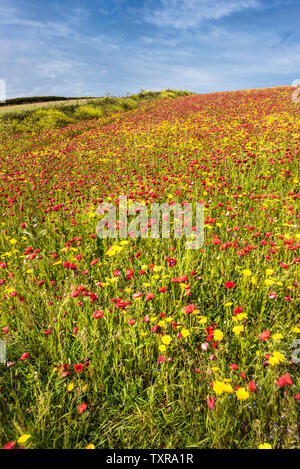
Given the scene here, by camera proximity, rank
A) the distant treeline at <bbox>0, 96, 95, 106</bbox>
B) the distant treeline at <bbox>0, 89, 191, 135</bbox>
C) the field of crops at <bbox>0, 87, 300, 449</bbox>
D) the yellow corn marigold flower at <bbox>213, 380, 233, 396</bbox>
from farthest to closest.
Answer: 1. the distant treeline at <bbox>0, 96, 95, 106</bbox>
2. the distant treeline at <bbox>0, 89, 191, 135</bbox>
3. the field of crops at <bbox>0, 87, 300, 449</bbox>
4. the yellow corn marigold flower at <bbox>213, 380, 233, 396</bbox>

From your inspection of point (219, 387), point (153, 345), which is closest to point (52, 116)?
point (153, 345)

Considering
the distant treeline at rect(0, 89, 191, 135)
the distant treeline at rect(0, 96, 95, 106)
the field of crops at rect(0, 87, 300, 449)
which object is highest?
the distant treeline at rect(0, 96, 95, 106)

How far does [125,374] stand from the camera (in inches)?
69.4

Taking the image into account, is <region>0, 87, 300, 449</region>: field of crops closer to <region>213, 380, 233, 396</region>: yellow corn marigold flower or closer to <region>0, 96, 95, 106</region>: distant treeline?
<region>213, 380, 233, 396</region>: yellow corn marigold flower

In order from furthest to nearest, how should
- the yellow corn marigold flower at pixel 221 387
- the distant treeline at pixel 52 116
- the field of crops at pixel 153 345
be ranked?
the distant treeline at pixel 52 116
the field of crops at pixel 153 345
the yellow corn marigold flower at pixel 221 387

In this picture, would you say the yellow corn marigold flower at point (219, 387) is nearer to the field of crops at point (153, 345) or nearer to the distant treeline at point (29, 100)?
the field of crops at point (153, 345)

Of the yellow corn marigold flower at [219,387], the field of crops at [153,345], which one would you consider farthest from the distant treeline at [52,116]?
the yellow corn marigold flower at [219,387]

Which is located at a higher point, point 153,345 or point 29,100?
point 29,100

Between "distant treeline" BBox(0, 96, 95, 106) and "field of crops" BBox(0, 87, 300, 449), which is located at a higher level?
"distant treeline" BBox(0, 96, 95, 106)

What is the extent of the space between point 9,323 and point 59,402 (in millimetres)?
947

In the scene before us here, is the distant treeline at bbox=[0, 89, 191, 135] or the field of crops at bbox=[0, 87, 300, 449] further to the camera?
the distant treeline at bbox=[0, 89, 191, 135]

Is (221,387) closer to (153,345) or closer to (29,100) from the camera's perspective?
(153,345)

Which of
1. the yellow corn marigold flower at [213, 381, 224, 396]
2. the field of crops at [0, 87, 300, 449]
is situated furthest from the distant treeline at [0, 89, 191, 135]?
the yellow corn marigold flower at [213, 381, 224, 396]

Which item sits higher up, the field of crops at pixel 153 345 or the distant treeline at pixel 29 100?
the distant treeline at pixel 29 100
